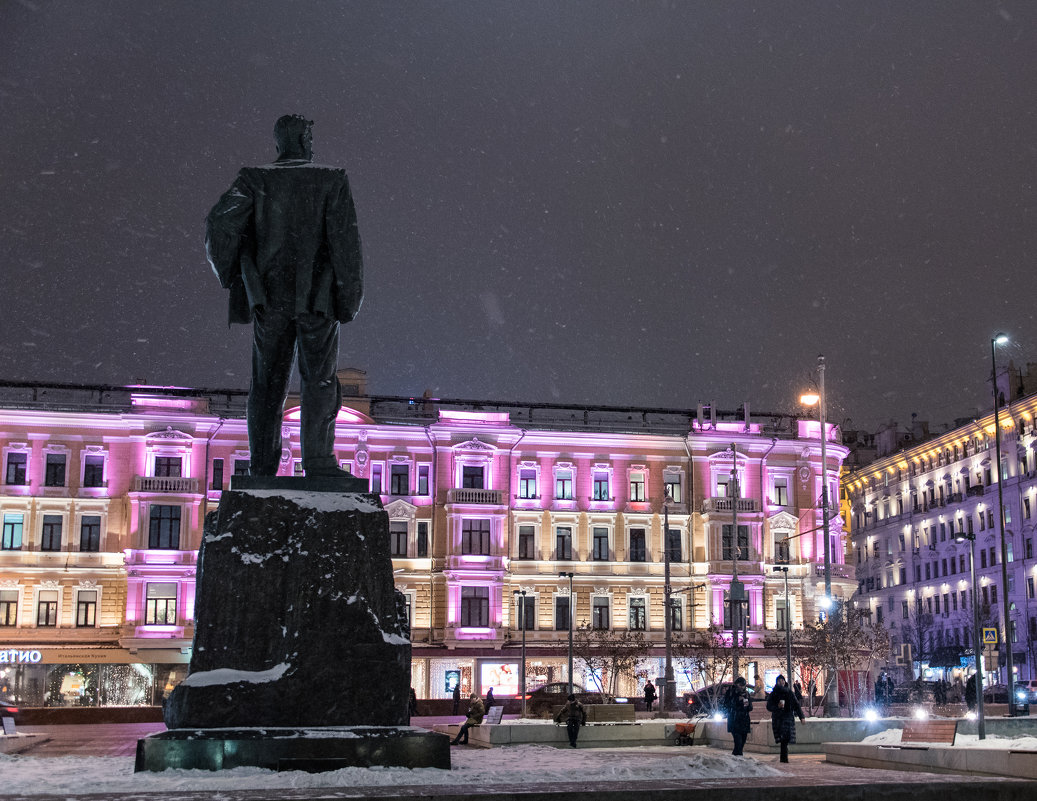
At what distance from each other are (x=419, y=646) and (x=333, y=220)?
44.3 metres

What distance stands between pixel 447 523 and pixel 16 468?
17.8 metres

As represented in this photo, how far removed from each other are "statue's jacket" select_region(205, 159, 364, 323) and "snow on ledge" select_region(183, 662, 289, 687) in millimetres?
3069

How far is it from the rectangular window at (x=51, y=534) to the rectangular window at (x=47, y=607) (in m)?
1.80

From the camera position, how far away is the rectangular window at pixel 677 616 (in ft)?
188

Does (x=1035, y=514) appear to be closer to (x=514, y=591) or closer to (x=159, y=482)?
(x=514, y=591)

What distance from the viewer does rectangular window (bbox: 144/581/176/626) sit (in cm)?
5172

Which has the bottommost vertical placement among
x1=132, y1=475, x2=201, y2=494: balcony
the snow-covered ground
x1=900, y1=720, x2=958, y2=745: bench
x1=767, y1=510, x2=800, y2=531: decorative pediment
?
x1=900, y1=720, x2=958, y2=745: bench

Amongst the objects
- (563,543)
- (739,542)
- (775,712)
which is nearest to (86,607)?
(563,543)

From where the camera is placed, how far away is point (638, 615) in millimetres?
57438

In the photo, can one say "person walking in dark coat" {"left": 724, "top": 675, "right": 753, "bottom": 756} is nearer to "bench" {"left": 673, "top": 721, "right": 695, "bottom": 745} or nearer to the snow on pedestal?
"bench" {"left": 673, "top": 721, "right": 695, "bottom": 745}

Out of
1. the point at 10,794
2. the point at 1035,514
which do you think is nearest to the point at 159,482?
the point at 1035,514

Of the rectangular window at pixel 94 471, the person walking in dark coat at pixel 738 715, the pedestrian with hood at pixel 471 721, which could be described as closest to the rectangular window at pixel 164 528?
the rectangular window at pixel 94 471

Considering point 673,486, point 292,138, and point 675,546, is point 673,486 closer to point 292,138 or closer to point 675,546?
point 675,546

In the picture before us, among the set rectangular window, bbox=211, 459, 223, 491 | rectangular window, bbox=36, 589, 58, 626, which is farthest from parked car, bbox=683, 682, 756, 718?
rectangular window, bbox=36, 589, 58, 626
